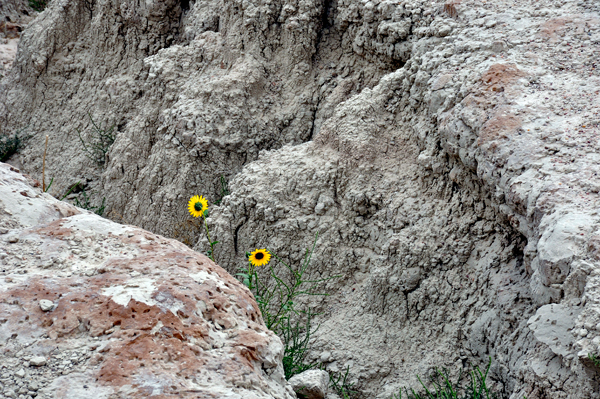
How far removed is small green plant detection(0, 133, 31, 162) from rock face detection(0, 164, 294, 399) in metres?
3.85

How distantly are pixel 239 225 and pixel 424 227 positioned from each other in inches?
43.7

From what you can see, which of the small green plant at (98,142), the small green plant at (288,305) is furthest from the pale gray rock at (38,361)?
the small green plant at (98,142)

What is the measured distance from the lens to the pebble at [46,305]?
6.46ft

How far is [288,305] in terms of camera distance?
3.15m

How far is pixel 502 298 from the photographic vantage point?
274 cm

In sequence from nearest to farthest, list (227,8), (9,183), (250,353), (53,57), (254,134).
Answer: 1. (250,353)
2. (9,183)
3. (254,134)
4. (227,8)
5. (53,57)

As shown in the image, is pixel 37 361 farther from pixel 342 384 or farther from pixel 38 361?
pixel 342 384

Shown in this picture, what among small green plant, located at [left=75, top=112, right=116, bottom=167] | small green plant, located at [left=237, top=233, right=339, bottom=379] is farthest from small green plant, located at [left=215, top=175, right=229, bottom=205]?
small green plant, located at [left=75, top=112, right=116, bottom=167]

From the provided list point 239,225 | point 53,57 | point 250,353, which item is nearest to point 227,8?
A: point 239,225

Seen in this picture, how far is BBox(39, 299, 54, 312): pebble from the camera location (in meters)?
1.97

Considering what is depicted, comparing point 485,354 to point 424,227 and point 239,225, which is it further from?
point 239,225

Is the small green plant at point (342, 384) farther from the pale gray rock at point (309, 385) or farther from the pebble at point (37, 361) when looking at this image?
the pebble at point (37, 361)

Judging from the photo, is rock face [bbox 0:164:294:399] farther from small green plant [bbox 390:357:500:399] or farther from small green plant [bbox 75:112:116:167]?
small green plant [bbox 75:112:116:167]

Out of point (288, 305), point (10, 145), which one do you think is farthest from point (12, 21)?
point (288, 305)
